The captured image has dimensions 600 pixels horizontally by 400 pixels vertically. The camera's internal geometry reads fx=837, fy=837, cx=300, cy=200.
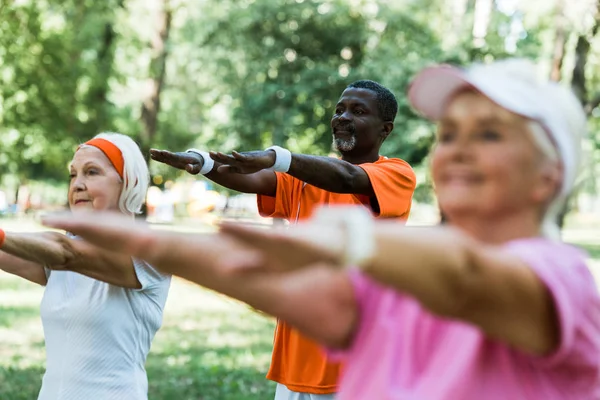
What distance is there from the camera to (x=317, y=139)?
970 inches

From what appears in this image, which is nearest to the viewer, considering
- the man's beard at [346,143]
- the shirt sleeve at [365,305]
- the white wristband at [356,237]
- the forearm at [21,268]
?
the white wristband at [356,237]

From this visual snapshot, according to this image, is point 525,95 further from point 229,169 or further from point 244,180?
point 244,180

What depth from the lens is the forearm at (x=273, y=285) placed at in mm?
1376

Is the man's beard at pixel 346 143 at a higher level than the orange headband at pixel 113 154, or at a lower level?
higher

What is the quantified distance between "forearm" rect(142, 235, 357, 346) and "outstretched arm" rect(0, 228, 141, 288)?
155cm

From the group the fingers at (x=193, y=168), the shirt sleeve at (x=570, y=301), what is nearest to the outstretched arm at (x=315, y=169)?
the fingers at (x=193, y=168)

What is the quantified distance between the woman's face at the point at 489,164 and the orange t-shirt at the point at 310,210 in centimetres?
237

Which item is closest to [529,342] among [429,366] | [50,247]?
[429,366]

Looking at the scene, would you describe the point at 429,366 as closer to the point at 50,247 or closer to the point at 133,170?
the point at 50,247

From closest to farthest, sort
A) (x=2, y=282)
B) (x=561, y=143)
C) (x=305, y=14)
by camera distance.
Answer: (x=561, y=143), (x=2, y=282), (x=305, y=14)

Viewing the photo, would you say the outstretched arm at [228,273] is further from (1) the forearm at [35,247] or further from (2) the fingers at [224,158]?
(2) the fingers at [224,158]

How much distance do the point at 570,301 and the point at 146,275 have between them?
2.34m

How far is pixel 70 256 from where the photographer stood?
3006 mm

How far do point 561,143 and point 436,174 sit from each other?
0.24 meters
